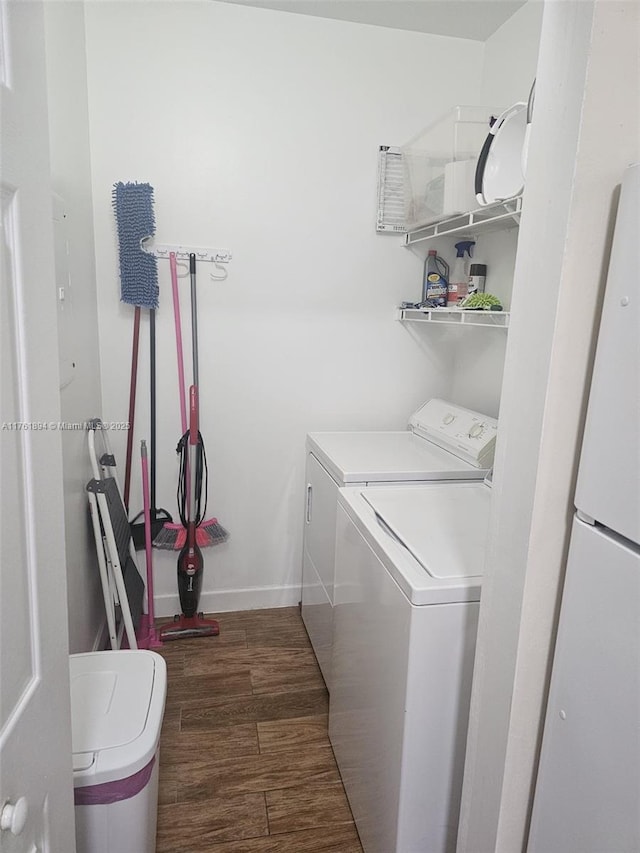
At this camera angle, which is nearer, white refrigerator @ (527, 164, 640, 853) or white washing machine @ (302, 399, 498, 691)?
white refrigerator @ (527, 164, 640, 853)

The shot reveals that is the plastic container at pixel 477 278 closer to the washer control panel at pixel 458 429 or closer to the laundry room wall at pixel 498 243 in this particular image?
the laundry room wall at pixel 498 243

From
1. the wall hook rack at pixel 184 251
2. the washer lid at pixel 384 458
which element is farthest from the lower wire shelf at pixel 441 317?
the wall hook rack at pixel 184 251

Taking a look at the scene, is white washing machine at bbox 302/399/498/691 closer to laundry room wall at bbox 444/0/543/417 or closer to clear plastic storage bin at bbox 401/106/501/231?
laundry room wall at bbox 444/0/543/417

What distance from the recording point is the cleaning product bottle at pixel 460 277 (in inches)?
90.7

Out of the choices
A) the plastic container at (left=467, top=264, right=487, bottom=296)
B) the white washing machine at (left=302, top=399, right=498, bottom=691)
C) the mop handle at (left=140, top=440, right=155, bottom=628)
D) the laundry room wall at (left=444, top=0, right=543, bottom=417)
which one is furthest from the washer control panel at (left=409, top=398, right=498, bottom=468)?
the mop handle at (left=140, top=440, right=155, bottom=628)

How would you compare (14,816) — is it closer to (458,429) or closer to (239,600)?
(458,429)

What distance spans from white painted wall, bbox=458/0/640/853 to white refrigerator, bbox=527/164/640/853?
0.14 ft

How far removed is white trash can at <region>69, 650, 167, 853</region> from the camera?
45.0 inches

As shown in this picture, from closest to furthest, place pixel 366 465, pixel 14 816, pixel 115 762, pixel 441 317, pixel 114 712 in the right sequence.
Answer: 1. pixel 14 816
2. pixel 115 762
3. pixel 114 712
4. pixel 366 465
5. pixel 441 317

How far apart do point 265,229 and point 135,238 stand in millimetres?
544

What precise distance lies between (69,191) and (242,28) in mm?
1017

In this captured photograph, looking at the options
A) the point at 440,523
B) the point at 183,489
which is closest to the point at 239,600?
the point at 183,489

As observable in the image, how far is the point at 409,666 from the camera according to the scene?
3.90ft

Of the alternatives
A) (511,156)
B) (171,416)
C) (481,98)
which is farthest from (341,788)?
(481,98)
